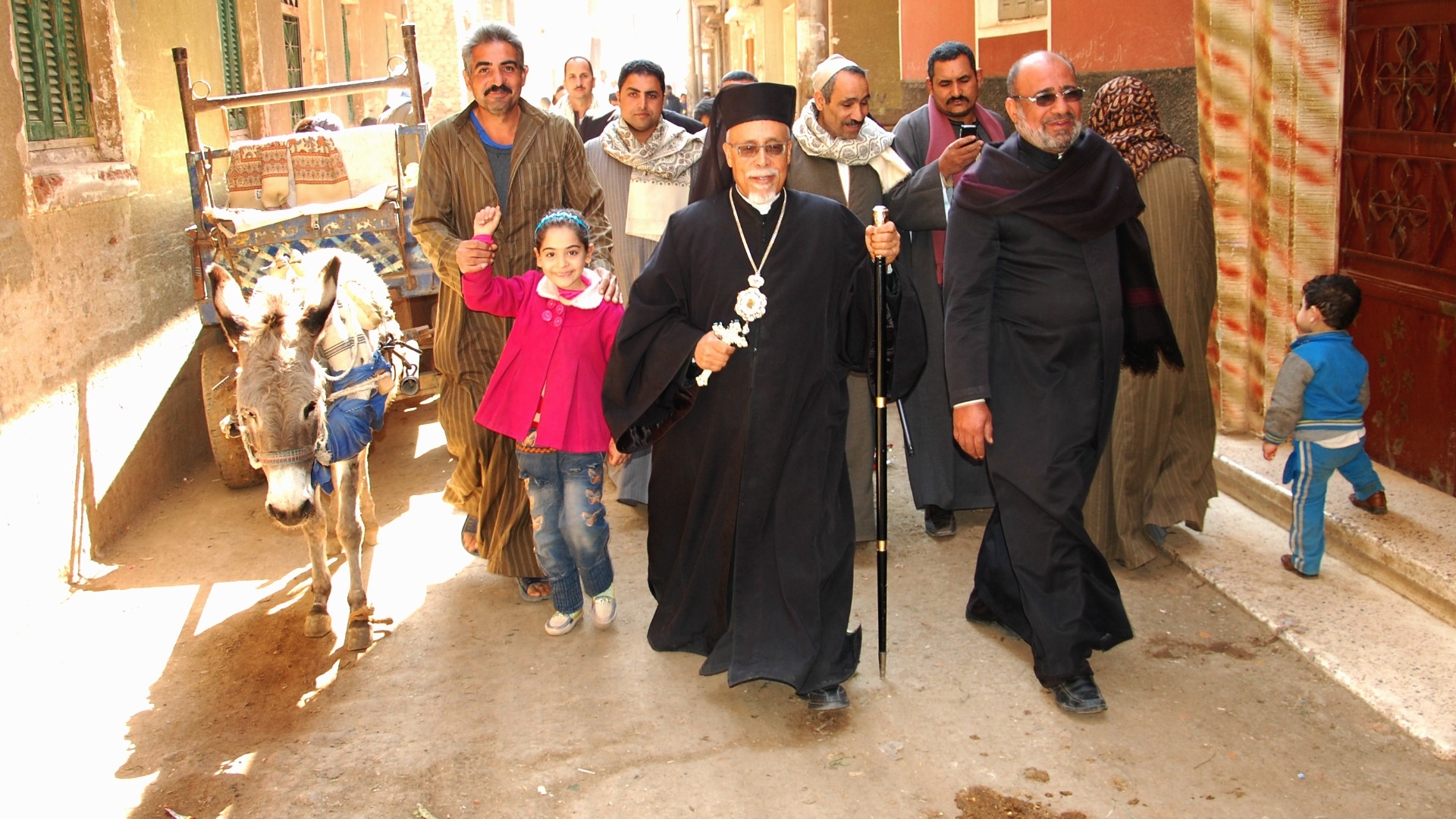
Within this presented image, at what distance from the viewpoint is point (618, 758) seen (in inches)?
155

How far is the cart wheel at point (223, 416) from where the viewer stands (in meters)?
7.10

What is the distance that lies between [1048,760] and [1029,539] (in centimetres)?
71

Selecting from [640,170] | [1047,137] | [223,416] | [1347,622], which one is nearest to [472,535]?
[640,170]

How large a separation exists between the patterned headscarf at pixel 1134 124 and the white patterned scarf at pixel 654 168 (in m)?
2.06

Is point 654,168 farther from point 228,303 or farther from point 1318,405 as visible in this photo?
point 1318,405

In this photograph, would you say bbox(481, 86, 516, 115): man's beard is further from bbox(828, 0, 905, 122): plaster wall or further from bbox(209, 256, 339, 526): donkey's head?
bbox(828, 0, 905, 122): plaster wall

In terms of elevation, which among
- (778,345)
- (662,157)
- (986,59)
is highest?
(986,59)

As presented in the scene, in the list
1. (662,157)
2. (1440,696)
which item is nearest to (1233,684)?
(1440,696)

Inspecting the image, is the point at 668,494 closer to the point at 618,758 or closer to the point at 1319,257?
the point at 618,758

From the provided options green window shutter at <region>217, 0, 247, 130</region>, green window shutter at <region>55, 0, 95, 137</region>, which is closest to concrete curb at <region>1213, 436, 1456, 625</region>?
green window shutter at <region>55, 0, 95, 137</region>

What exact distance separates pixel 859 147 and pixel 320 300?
2333 millimetres

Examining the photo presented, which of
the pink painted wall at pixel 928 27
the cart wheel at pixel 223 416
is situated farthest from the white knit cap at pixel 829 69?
the pink painted wall at pixel 928 27

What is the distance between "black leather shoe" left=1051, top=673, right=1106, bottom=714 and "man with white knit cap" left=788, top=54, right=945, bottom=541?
153 cm

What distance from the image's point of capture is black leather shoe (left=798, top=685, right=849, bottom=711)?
4.15 m
